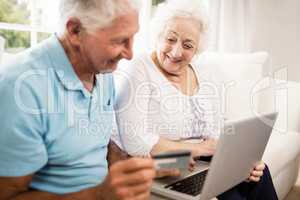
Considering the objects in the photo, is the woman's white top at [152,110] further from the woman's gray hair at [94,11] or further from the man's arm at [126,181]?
the man's arm at [126,181]

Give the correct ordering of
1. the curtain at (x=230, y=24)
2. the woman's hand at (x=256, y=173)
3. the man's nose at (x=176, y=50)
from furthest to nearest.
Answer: the curtain at (x=230, y=24)
the man's nose at (x=176, y=50)
the woman's hand at (x=256, y=173)

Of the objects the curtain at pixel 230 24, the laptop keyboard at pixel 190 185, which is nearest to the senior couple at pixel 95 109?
the laptop keyboard at pixel 190 185

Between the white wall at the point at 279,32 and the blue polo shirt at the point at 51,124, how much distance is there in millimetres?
2128

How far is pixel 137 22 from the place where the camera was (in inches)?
39.4

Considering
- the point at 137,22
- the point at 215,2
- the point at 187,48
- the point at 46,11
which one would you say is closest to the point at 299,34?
the point at 215,2

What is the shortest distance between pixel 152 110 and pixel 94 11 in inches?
20.6

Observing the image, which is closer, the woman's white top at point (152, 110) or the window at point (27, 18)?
the woman's white top at point (152, 110)

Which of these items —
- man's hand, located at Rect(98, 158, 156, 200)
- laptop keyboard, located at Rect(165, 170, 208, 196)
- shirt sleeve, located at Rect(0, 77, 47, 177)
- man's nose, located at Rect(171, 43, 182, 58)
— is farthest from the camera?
man's nose, located at Rect(171, 43, 182, 58)

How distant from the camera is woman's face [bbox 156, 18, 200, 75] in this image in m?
1.40

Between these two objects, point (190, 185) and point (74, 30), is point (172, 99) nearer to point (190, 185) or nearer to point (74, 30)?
point (190, 185)

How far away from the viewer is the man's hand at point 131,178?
695 mm

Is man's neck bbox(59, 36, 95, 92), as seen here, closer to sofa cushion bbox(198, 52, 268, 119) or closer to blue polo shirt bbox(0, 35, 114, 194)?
blue polo shirt bbox(0, 35, 114, 194)

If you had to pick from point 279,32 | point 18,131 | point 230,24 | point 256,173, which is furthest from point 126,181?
point 279,32

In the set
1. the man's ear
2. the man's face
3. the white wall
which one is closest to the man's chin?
the man's face
